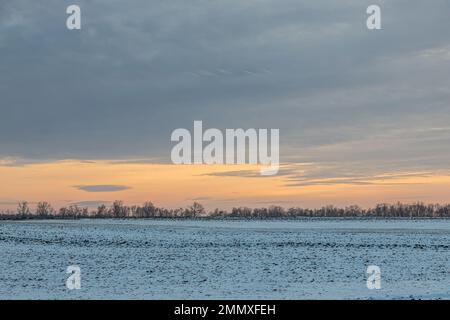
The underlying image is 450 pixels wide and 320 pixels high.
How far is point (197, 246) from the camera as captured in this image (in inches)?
1716

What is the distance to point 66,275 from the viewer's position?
26812 millimetres

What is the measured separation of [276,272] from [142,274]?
6.28 metres

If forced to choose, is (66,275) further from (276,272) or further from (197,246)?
(197,246)

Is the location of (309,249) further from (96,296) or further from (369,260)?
(96,296)

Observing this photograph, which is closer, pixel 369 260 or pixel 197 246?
pixel 369 260
